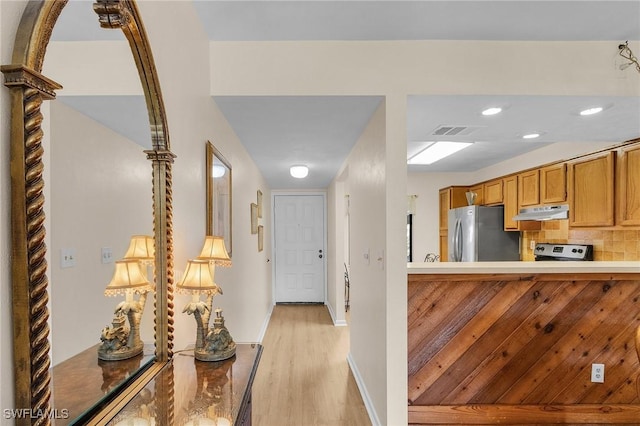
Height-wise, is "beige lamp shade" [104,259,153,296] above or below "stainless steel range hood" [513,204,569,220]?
below

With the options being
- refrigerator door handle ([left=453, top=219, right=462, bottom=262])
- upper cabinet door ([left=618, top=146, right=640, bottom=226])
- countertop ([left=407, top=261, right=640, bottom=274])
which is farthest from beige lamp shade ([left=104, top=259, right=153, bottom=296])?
refrigerator door handle ([left=453, top=219, right=462, bottom=262])

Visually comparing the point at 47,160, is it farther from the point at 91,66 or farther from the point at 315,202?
the point at 315,202

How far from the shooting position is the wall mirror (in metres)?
2.03

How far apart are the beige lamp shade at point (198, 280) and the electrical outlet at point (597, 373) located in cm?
264

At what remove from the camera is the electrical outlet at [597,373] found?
7.93ft

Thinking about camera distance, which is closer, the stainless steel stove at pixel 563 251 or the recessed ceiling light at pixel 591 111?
the recessed ceiling light at pixel 591 111

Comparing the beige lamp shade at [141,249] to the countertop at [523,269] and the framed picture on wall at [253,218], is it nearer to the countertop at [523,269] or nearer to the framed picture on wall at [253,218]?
the countertop at [523,269]

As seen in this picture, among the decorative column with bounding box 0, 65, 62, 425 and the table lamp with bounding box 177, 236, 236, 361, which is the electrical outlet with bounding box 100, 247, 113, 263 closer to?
the decorative column with bounding box 0, 65, 62, 425

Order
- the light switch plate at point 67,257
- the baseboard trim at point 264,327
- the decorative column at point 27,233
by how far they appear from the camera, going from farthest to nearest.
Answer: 1. the baseboard trim at point 264,327
2. the light switch plate at point 67,257
3. the decorative column at point 27,233

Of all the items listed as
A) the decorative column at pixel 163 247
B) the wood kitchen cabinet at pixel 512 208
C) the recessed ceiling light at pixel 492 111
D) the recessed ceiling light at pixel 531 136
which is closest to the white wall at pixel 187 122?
the decorative column at pixel 163 247

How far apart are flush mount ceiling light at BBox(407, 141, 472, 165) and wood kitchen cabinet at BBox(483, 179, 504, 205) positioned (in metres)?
0.81

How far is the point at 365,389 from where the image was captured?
279 cm

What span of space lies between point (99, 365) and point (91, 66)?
78 centimetres

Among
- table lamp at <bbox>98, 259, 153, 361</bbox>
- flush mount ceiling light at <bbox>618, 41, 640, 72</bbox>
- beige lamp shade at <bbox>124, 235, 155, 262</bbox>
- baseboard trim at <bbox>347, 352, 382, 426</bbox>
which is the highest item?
flush mount ceiling light at <bbox>618, 41, 640, 72</bbox>
